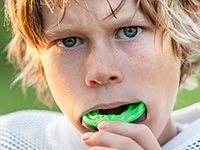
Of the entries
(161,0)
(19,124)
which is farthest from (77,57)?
(19,124)

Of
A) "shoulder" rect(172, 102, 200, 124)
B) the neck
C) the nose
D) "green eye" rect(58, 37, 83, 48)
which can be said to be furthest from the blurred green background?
the nose

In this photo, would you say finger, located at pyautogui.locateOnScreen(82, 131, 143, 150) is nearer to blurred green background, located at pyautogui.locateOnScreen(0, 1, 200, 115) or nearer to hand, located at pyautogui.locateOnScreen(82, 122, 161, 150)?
hand, located at pyautogui.locateOnScreen(82, 122, 161, 150)

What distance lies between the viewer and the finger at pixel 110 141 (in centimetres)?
158

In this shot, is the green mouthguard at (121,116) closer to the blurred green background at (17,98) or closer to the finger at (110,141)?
the finger at (110,141)

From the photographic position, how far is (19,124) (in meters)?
2.04

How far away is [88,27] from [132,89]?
17cm

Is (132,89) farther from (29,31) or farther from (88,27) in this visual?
(29,31)

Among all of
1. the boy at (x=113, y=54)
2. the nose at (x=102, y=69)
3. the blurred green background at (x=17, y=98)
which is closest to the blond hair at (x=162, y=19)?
the boy at (x=113, y=54)

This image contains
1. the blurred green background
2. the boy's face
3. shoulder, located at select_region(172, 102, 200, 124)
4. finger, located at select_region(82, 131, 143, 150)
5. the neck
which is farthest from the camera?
the blurred green background

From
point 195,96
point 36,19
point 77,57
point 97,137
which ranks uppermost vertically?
point 36,19

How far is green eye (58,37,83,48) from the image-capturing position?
1747 millimetres

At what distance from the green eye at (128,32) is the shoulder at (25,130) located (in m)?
0.37

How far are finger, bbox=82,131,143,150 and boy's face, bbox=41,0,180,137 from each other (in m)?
0.11

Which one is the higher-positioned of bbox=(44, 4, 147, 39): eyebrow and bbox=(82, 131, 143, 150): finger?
bbox=(44, 4, 147, 39): eyebrow
